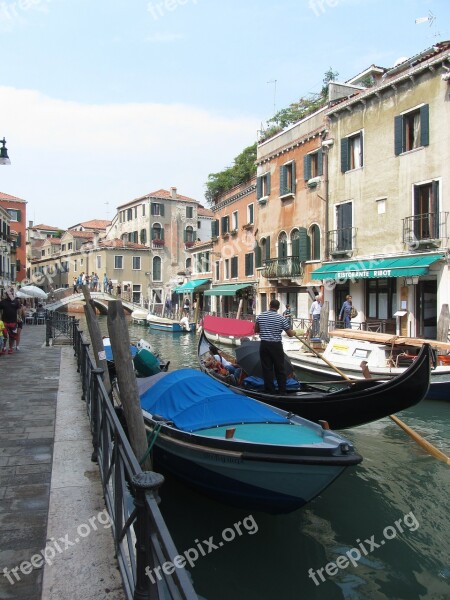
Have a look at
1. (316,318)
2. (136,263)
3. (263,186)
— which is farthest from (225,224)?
(136,263)

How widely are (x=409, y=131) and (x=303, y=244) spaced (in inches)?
213

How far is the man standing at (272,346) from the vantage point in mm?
6449

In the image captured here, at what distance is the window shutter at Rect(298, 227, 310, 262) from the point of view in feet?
59.6

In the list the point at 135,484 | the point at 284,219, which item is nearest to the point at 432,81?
the point at 284,219

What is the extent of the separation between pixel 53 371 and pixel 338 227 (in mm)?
11165

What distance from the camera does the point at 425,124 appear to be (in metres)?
13.2

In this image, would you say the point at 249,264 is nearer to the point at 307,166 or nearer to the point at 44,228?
the point at 307,166

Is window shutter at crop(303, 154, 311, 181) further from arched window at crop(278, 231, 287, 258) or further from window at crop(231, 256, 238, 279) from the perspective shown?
window at crop(231, 256, 238, 279)

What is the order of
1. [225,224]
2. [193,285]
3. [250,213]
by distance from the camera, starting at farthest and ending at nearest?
[193,285]
[225,224]
[250,213]

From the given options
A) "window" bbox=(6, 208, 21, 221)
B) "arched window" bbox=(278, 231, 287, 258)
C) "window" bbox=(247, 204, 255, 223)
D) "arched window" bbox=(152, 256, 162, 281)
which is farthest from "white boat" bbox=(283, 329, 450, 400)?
"window" bbox=(6, 208, 21, 221)

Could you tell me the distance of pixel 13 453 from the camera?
3.99m

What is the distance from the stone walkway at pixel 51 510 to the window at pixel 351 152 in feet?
42.1

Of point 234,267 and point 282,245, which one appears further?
point 234,267

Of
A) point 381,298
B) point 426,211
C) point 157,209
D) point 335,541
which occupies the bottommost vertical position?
point 335,541
